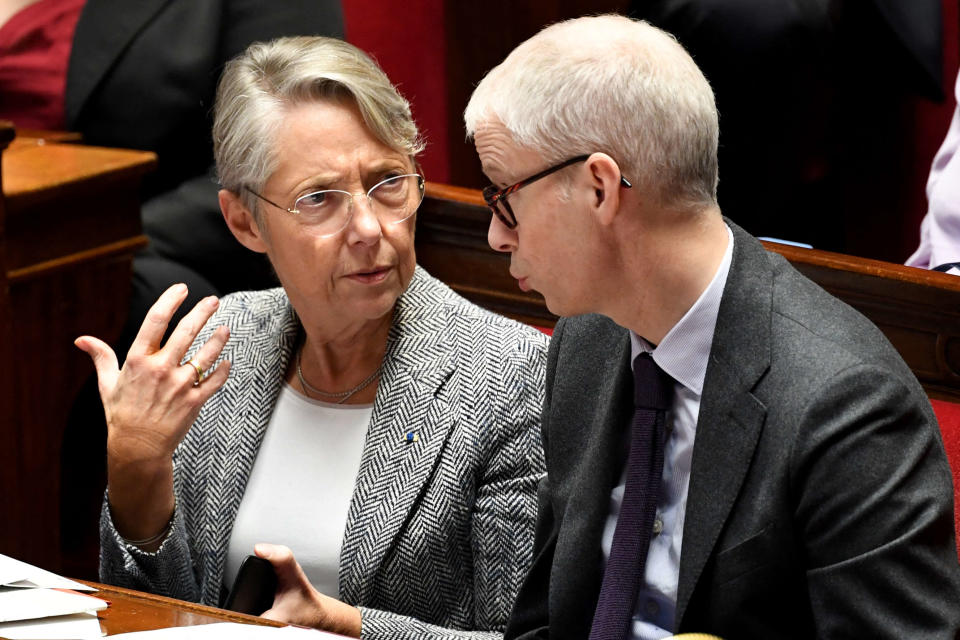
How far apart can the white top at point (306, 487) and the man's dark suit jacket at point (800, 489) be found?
43 cm

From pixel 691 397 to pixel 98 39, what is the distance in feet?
6.65

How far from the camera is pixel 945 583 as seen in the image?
119 cm

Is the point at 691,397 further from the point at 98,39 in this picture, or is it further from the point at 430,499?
the point at 98,39

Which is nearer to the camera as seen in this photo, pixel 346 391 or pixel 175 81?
pixel 346 391

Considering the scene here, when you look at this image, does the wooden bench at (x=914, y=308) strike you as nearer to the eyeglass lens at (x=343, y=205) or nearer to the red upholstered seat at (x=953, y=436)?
the red upholstered seat at (x=953, y=436)

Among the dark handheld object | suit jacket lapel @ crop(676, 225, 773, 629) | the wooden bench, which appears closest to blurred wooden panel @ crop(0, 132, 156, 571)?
the dark handheld object

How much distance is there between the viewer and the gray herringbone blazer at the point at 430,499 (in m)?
1.68

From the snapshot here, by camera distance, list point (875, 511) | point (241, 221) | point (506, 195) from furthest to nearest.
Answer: point (241, 221)
point (506, 195)
point (875, 511)

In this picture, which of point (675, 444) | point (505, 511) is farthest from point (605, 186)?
point (505, 511)

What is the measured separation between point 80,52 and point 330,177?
1.45 metres

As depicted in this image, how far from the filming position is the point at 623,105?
1.29 m

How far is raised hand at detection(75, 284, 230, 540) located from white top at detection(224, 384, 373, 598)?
156 mm

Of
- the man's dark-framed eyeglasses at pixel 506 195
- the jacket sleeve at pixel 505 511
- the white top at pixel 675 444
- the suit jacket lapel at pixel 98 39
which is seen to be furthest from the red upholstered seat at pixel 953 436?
the suit jacket lapel at pixel 98 39

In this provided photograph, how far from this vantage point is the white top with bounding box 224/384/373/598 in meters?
1.75
